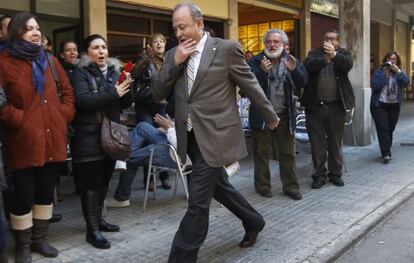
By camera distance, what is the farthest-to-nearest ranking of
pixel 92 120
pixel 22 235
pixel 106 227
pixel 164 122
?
pixel 164 122 < pixel 106 227 < pixel 92 120 < pixel 22 235

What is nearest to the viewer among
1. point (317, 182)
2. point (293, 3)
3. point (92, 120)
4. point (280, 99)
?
point (92, 120)

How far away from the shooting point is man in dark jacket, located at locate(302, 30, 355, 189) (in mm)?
6332

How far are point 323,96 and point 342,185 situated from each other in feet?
4.00

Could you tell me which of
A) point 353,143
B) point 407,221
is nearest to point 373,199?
point 407,221

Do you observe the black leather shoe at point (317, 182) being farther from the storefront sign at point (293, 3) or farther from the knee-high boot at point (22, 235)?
the storefront sign at point (293, 3)

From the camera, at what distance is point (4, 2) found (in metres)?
7.19

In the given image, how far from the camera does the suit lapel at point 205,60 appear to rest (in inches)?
140

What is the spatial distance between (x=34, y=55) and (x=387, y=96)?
6.10 metres

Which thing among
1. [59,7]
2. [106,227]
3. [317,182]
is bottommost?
[106,227]

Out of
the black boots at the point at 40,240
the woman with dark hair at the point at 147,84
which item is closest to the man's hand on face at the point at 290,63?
the woman with dark hair at the point at 147,84

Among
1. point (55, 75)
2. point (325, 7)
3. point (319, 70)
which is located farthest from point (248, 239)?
point (325, 7)

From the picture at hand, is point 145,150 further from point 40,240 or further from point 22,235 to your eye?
point 22,235

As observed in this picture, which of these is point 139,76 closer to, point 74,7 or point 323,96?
point 323,96

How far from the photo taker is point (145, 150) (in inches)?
215
